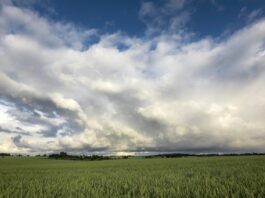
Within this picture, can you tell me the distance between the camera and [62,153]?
517 ft

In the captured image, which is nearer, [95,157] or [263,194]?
[263,194]

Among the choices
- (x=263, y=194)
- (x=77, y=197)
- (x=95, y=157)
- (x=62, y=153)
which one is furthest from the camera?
(x=62, y=153)

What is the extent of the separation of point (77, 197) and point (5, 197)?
115 inches

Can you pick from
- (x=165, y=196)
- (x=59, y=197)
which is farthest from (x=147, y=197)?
(x=59, y=197)

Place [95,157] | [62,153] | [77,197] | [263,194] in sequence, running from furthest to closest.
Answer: [62,153], [95,157], [77,197], [263,194]

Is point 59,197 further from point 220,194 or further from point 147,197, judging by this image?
point 220,194

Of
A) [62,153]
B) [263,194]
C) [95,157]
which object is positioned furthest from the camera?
[62,153]

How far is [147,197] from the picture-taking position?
8.12 meters

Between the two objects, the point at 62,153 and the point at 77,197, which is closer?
the point at 77,197

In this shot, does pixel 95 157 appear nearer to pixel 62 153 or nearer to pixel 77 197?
pixel 62 153

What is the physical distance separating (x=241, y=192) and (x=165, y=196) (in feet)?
8.89

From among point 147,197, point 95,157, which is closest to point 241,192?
point 147,197

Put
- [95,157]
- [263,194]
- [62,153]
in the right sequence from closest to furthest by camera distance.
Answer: [263,194] → [95,157] → [62,153]

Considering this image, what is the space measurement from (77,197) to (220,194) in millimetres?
5133
